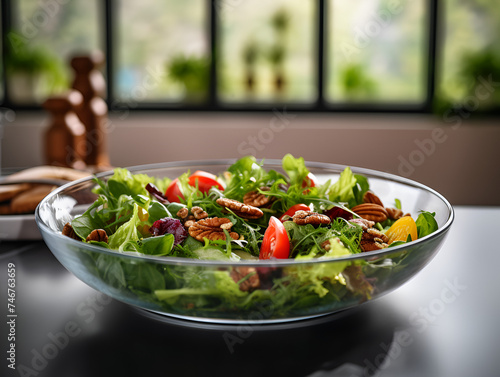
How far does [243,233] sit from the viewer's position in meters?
0.82

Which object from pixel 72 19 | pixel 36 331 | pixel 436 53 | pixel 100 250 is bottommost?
pixel 36 331

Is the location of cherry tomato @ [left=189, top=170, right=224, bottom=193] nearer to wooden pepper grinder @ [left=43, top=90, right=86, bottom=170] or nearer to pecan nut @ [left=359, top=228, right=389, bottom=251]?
pecan nut @ [left=359, top=228, right=389, bottom=251]

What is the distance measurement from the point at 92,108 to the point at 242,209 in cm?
134

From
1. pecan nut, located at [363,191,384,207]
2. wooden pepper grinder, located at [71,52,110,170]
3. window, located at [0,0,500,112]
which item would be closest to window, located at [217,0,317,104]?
window, located at [0,0,500,112]

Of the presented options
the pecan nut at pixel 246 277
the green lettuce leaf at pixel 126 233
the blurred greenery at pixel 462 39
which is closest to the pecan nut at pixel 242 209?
the green lettuce leaf at pixel 126 233

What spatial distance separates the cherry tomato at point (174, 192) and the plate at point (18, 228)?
0.23 m

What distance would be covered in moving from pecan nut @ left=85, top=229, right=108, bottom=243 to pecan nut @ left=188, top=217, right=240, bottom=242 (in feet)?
0.40

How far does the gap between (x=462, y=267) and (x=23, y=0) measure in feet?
11.9

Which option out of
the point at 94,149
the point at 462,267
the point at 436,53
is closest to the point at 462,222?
the point at 462,267

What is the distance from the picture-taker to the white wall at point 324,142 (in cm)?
334

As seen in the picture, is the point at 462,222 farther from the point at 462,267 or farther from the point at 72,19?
the point at 72,19

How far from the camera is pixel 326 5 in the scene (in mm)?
3520

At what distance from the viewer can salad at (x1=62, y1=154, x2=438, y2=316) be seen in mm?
616

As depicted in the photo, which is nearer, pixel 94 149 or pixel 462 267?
pixel 462 267
